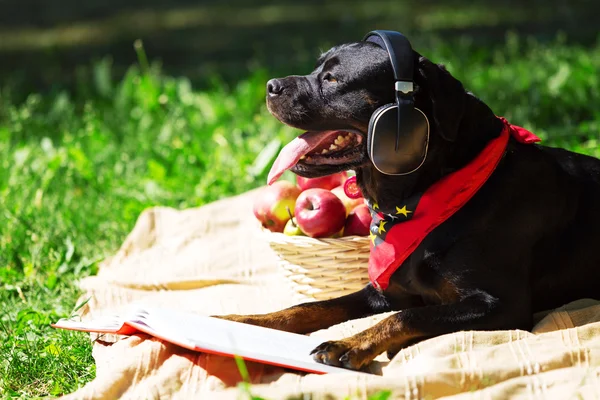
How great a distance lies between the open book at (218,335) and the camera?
3.12 m

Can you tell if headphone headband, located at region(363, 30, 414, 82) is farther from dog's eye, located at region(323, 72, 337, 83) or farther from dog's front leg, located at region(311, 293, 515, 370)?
dog's front leg, located at region(311, 293, 515, 370)

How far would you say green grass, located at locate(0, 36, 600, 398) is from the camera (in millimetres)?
4082

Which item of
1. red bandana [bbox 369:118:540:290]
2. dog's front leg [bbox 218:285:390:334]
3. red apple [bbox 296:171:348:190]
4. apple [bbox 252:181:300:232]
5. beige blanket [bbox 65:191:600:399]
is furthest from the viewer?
red apple [bbox 296:171:348:190]

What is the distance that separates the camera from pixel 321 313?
3.74 m

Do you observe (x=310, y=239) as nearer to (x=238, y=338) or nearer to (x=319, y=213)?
(x=319, y=213)

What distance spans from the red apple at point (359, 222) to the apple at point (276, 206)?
0.28m

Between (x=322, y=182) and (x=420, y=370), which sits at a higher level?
(x=322, y=182)

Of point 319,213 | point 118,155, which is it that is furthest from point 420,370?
point 118,155

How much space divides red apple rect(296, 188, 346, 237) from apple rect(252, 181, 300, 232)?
0.45 feet

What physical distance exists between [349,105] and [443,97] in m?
0.36

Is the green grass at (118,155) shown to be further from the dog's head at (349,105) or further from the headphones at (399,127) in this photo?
the headphones at (399,127)

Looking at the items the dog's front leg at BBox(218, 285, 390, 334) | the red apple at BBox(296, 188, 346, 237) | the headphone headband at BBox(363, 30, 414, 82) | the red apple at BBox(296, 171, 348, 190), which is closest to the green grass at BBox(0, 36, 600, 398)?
the dog's front leg at BBox(218, 285, 390, 334)

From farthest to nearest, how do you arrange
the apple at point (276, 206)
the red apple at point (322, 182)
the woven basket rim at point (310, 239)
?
1. the red apple at point (322, 182)
2. the apple at point (276, 206)
3. the woven basket rim at point (310, 239)

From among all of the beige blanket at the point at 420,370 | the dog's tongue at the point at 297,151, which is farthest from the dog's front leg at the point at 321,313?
the dog's tongue at the point at 297,151
